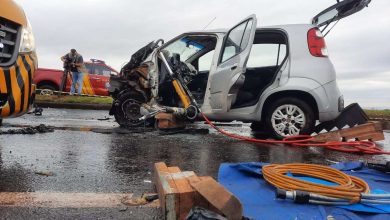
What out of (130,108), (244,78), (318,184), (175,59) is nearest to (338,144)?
(244,78)

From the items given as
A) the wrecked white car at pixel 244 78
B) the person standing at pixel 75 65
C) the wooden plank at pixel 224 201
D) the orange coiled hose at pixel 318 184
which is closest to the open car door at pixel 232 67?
the wrecked white car at pixel 244 78

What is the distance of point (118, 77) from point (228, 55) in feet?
7.11

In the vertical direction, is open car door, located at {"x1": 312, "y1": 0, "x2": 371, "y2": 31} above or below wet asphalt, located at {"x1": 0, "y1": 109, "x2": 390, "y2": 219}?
above

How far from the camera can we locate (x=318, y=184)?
220 cm

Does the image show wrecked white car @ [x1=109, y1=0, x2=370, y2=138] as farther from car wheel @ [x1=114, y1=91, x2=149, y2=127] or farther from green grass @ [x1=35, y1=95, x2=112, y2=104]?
green grass @ [x1=35, y1=95, x2=112, y2=104]

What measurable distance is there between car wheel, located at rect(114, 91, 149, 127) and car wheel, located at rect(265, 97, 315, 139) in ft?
→ 7.62

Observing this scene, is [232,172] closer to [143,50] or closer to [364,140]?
[364,140]

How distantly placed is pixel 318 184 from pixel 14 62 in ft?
8.11

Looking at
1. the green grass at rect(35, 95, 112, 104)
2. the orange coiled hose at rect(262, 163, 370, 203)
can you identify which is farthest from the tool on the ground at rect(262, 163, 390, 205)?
the green grass at rect(35, 95, 112, 104)

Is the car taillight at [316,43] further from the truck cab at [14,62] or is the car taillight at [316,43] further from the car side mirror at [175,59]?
the truck cab at [14,62]

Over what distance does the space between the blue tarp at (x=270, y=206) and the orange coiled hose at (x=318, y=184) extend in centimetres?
6

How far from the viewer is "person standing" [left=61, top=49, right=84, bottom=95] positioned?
45.4 ft

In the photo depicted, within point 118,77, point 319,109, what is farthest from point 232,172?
point 118,77

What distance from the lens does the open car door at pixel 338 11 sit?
5670mm
